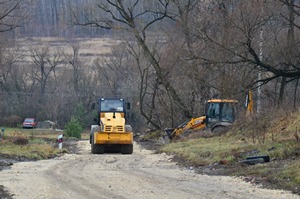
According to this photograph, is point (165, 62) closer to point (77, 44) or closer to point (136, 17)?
point (136, 17)

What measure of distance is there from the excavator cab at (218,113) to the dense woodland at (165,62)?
4.35 ft

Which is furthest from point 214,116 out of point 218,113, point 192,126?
point 192,126

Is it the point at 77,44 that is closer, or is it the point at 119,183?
the point at 119,183

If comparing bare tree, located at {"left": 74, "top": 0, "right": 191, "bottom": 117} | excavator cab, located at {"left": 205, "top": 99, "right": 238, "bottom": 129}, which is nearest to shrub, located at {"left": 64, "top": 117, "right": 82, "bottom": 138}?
→ bare tree, located at {"left": 74, "top": 0, "right": 191, "bottom": 117}

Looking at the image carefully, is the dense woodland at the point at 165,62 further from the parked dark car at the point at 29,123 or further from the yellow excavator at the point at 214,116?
the parked dark car at the point at 29,123

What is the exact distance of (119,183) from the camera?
16.2 m

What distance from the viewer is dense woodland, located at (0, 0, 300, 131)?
30062mm

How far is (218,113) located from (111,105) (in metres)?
7.00

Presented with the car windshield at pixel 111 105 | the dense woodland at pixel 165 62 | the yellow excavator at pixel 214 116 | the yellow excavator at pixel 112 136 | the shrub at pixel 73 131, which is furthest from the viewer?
the shrub at pixel 73 131

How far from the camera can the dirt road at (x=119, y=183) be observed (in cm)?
1412

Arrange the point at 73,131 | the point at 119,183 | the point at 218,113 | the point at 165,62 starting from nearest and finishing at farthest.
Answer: the point at 119,183 < the point at 218,113 < the point at 165,62 < the point at 73,131

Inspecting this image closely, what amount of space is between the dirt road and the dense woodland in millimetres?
9957

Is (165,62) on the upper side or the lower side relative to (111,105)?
upper

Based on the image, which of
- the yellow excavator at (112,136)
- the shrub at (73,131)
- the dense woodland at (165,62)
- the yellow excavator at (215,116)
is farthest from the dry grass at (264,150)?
the shrub at (73,131)
